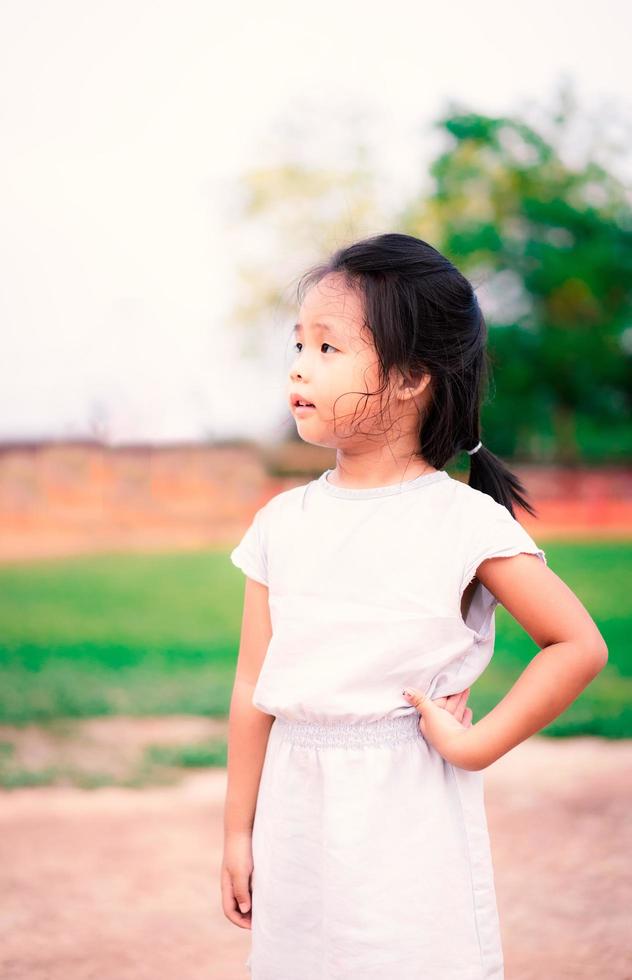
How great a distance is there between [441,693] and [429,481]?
272 millimetres

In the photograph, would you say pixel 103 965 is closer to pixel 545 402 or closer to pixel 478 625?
pixel 478 625

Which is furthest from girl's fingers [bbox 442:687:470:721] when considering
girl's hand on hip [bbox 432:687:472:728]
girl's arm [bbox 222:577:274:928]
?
girl's arm [bbox 222:577:274:928]

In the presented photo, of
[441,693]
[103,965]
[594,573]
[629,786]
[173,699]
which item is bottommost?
[594,573]

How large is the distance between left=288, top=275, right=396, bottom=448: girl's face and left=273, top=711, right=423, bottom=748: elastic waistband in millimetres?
360

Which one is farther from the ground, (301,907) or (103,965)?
(301,907)

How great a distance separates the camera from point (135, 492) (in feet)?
39.8

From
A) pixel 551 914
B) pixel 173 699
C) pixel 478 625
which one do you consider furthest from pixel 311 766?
pixel 173 699

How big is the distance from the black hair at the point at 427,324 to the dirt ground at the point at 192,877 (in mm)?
1591

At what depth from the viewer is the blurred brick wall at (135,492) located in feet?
38.4

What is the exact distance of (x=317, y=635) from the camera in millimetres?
1381

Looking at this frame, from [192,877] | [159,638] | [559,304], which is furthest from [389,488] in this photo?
[559,304]

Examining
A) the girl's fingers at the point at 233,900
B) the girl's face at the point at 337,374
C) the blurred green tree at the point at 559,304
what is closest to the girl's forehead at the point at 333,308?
the girl's face at the point at 337,374

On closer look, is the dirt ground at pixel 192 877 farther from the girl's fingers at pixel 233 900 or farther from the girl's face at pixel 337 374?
the girl's face at pixel 337 374

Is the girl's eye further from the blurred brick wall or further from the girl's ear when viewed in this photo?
the blurred brick wall
